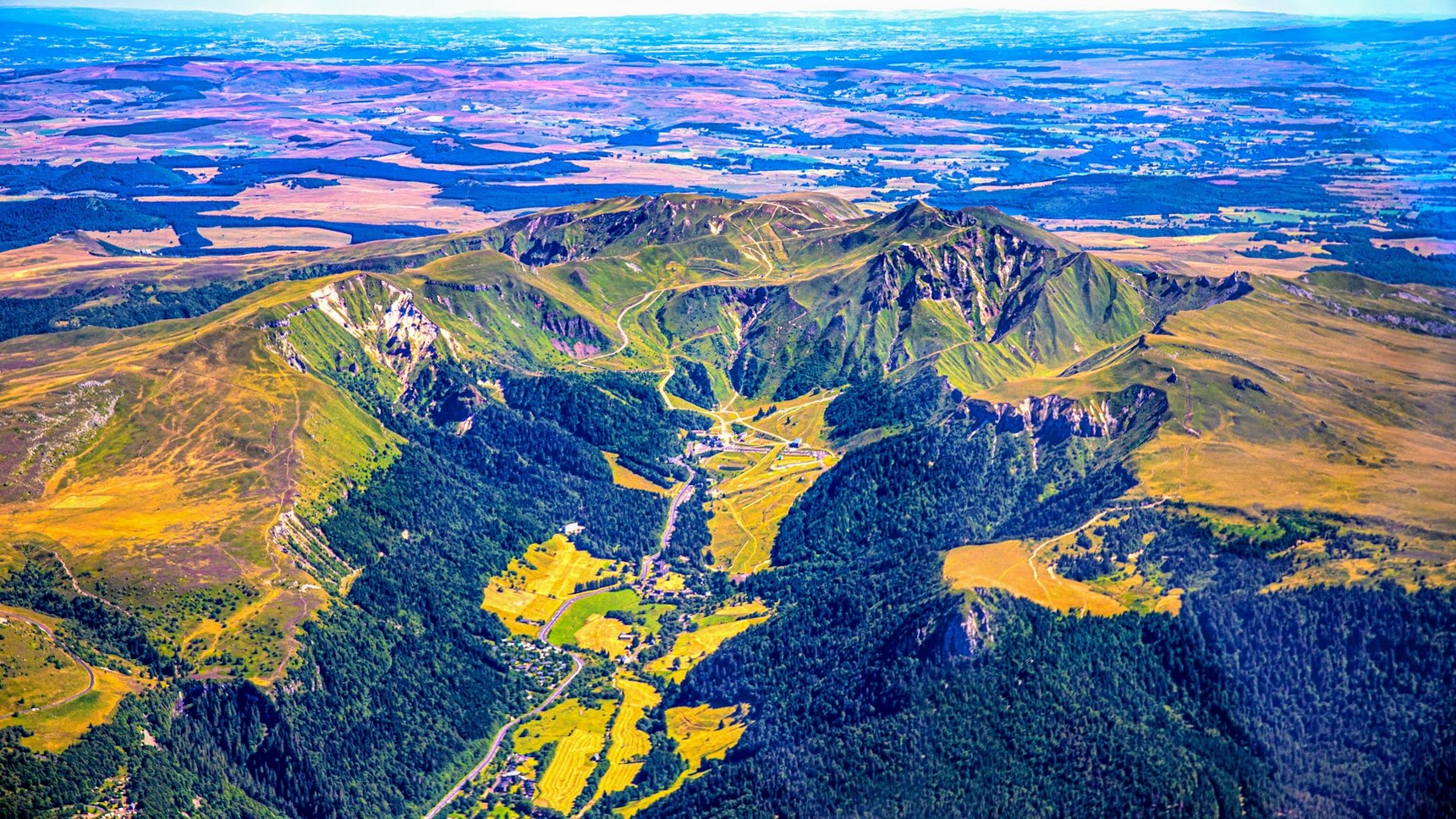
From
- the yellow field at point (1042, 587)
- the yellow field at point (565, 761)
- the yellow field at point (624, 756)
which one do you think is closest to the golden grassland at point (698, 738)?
the yellow field at point (624, 756)

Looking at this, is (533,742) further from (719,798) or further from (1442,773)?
(1442,773)

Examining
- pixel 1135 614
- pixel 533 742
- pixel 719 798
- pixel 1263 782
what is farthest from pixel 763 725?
pixel 1263 782

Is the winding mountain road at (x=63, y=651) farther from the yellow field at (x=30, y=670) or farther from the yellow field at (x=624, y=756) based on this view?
the yellow field at (x=624, y=756)

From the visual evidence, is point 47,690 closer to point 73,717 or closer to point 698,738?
point 73,717

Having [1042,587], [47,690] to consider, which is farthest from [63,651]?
[1042,587]

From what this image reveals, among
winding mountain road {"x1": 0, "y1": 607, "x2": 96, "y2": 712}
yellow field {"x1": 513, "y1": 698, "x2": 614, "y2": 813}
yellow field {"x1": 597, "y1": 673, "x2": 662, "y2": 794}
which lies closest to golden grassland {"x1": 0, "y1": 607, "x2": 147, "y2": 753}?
winding mountain road {"x1": 0, "y1": 607, "x2": 96, "y2": 712}

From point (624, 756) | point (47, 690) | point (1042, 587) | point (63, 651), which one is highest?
point (1042, 587)

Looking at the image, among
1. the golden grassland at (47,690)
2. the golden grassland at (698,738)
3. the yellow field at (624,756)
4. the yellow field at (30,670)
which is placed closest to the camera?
the golden grassland at (47,690)

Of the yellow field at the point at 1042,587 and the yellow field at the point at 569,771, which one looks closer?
the yellow field at the point at 569,771

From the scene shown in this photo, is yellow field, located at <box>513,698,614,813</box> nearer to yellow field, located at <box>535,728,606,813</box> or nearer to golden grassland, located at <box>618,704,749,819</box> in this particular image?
yellow field, located at <box>535,728,606,813</box>
